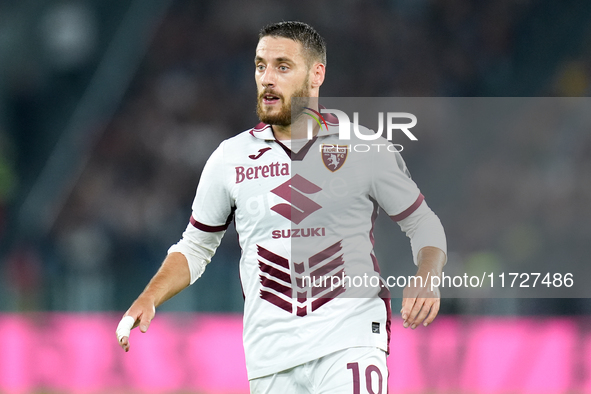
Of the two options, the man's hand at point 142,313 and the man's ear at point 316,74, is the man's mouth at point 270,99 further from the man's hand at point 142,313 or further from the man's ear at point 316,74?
the man's hand at point 142,313

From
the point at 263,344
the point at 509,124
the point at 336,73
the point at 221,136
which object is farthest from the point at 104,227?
the point at 263,344

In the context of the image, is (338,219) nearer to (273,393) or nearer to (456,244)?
(273,393)

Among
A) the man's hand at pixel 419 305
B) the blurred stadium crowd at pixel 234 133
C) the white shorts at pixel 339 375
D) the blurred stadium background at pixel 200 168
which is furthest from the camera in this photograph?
the blurred stadium crowd at pixel 234 133

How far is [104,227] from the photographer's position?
8.95 metres

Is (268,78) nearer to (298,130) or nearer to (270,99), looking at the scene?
(270,99)

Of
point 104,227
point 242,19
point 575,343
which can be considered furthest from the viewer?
point 242,19

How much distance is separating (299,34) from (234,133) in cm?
628

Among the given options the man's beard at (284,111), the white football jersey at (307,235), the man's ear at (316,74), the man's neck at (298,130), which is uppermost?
the man's ear at (316,74)

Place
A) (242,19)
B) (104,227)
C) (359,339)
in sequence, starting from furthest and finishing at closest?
(242,19) < (104,227) < (359,339)

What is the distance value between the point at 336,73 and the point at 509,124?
2394 millimetres

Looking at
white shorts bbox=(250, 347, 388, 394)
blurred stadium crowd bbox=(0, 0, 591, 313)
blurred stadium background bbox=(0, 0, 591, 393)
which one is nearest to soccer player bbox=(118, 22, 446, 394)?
white shorts bbox=(250, 347, 388, 394)

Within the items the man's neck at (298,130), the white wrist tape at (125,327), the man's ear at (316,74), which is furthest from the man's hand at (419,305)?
the man's ear at (316,74)

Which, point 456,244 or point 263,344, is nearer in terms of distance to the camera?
point 263,344

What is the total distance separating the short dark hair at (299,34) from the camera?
353cm
